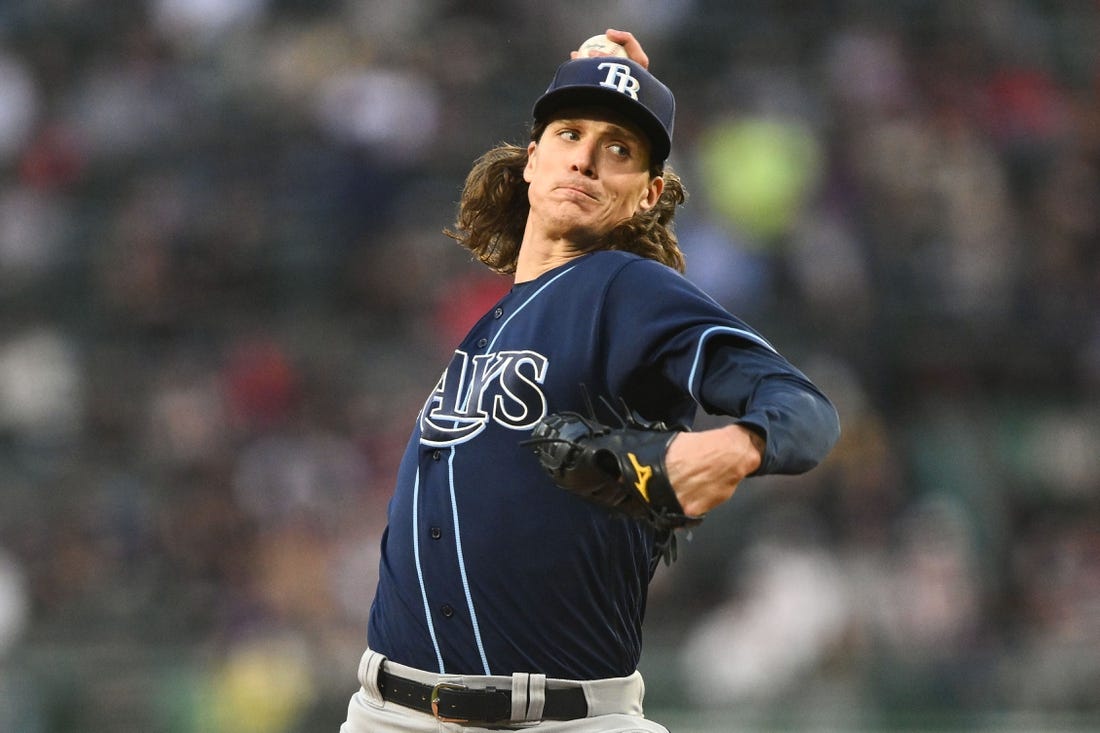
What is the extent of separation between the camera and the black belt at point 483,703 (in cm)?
311

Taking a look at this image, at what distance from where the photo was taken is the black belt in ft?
10.2

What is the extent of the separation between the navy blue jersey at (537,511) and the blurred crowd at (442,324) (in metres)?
4.63

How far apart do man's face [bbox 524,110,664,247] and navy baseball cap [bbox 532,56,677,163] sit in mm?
26

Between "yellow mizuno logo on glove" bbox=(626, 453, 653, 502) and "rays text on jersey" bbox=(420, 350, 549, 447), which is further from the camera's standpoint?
"rays text on jersey" bbox=(420, 350, 549, 447)

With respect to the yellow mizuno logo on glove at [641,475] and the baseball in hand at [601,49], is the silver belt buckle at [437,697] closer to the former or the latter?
the yellow mizuno logo on glove at [641,475]

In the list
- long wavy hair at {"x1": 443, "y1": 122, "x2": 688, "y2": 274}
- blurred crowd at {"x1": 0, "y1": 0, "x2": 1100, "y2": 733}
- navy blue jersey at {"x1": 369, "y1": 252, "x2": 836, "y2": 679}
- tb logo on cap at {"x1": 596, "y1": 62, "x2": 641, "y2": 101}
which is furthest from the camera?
blurred crowd at {"x1": 0, "y1": 0, "x2": 1100, "y2": 733}

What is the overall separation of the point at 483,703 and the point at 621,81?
52.0 inches

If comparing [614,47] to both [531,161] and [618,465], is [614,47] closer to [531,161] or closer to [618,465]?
[531,161]

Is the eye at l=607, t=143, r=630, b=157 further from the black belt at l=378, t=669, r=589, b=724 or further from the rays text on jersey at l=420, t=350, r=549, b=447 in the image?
the black belt at l=378, t=669, r=589, b=724

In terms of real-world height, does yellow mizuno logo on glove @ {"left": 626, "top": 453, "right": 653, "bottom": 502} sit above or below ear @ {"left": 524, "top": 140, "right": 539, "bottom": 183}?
below

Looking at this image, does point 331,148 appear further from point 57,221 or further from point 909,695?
point 909,695

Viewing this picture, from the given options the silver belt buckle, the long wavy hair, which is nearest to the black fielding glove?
the silver belt buckle

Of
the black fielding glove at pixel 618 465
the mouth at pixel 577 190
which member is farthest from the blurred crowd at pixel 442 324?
the black fielding glove at pixel 618 465

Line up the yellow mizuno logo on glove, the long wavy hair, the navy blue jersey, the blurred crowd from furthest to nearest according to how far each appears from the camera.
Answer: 1. the blurred crowd
2. the long wavy hair
3. the navy blue jersey
4. the yellow mizuno logo on glove
